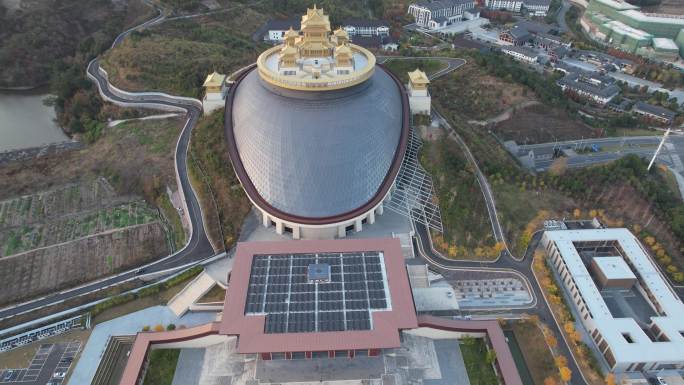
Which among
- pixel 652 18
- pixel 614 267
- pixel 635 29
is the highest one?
pixel 652 18

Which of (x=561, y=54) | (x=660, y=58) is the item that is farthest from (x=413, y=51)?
(x=660, y=58)

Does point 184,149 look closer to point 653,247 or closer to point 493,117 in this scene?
point 493,117

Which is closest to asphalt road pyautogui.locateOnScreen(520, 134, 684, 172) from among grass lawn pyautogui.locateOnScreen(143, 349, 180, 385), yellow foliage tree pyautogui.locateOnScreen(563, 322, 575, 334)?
yellow foliage tree pyautogui.locateOnScreen(563, 322, 575, 334)

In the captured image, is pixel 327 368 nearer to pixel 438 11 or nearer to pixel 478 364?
pixel 478 364

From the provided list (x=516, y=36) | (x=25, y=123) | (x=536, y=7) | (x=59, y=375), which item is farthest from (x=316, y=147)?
(x=536, y=7)

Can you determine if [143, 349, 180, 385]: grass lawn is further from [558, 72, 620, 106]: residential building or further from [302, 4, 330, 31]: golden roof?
[558, 72, 620, 106]: residential building

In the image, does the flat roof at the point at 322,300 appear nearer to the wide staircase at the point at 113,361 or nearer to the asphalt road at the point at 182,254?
the asphalt road at the point at 182,254

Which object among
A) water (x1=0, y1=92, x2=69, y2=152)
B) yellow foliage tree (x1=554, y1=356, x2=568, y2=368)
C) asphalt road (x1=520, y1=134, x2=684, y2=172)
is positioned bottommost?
water (x1=0, y1=92, x2=69, y2=152)
